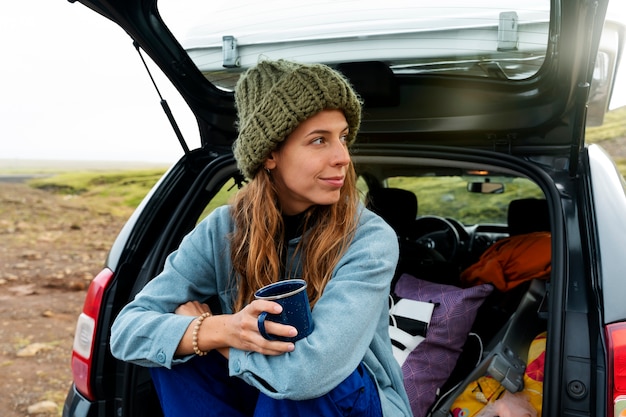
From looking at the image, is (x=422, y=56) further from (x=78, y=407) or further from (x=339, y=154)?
(x=78, y=407)

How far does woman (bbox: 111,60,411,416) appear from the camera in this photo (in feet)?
3.78

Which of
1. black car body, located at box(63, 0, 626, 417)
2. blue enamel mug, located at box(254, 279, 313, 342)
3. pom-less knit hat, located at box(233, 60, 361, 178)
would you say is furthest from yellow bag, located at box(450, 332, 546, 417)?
pom-less knit hat, located at box(233, 60, 361, 178)

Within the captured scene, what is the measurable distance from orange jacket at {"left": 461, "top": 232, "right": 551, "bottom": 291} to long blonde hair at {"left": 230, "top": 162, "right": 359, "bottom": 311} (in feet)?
3.68

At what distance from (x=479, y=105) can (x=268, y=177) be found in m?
0.76

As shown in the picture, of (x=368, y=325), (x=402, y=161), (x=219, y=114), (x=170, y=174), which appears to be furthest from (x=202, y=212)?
(x=368, y=325)

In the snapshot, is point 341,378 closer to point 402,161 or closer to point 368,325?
point 368,325

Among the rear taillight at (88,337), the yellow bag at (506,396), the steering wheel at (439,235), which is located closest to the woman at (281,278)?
the rear taillight at (88,337)

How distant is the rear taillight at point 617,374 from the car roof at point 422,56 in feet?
1.86

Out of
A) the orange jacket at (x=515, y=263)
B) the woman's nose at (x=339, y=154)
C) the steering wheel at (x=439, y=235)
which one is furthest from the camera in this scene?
the steering wheel at (x=439, y=235)

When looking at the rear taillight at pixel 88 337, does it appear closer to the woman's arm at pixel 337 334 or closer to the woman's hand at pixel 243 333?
the woman's hand at pixel 243 333

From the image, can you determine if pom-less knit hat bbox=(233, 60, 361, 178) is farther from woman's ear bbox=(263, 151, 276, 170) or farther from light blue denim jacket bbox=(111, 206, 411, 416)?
light blue denim jacket bbox=(111, 206, 411, 416)

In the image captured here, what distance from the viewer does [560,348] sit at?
1.29 m

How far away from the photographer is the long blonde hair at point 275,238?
1.35m

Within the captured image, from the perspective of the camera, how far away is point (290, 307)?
1.10 m
